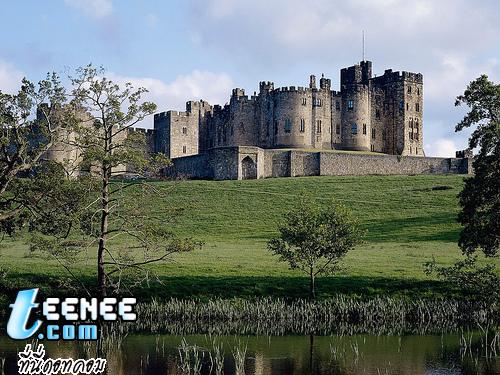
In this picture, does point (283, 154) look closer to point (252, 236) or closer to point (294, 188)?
point (294, 188)

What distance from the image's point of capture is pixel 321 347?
88.8 feet

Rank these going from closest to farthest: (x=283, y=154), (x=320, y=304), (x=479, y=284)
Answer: (x=479, y=284) → (x=320, y=304) → (x=283, y=154)

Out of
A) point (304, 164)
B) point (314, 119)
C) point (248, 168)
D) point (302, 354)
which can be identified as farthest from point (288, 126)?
point (302, 354)

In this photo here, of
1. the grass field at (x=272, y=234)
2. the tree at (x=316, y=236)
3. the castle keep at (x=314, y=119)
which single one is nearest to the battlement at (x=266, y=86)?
the castle keep at (x=314, y=119)

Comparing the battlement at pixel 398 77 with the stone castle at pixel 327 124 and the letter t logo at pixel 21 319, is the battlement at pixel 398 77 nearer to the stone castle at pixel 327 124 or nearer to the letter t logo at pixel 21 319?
the stone castle at pixel 327 124

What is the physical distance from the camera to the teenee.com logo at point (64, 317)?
2505 centimetres

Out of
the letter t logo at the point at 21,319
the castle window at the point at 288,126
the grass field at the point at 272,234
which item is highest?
the castle window at the point at 288,126

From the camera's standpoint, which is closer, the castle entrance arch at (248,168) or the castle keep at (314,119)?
the castle entrance arch at (248,168)

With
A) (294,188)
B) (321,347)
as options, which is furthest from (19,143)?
(294,188)

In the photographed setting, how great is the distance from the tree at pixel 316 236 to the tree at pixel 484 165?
21.5 feet

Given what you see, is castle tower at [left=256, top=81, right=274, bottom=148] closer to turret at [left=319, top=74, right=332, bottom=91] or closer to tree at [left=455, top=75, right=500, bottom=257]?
turret at [left=319, top=74, right=332, bottom=91]

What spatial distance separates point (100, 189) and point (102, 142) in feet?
6.37

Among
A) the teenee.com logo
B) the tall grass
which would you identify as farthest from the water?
the tall grass

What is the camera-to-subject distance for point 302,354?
25.9m
